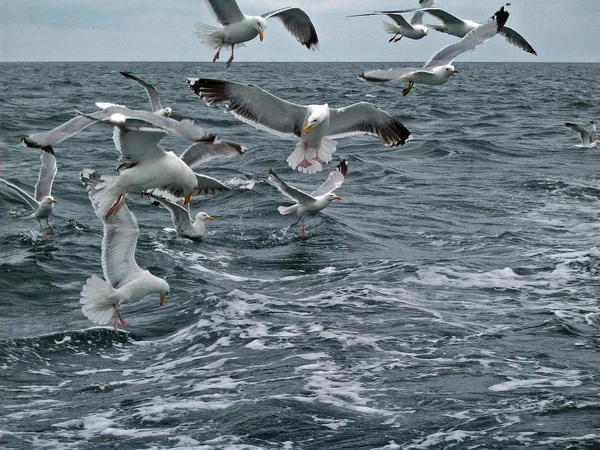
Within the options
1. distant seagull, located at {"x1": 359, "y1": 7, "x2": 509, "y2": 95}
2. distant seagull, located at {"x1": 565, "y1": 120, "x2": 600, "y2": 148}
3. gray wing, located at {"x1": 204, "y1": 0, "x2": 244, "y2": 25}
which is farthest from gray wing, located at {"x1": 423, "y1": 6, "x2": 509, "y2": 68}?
distant seagull, located at {"x1": 565, "y1": 120, "x2": 600, "y2": 148}

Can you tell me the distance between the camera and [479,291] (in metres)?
11.7

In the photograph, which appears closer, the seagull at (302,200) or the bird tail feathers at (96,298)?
the bird tail feathers at (96,298)

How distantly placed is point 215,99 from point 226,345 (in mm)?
2858

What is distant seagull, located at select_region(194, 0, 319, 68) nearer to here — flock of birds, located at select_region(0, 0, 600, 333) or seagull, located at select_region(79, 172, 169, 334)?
flock of birds, located at select_region(0, 0, 600, 333)

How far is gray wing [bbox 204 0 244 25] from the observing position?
36.0 feet

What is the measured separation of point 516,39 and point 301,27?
4052mm

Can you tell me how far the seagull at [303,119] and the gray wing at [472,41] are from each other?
1032 millimetres

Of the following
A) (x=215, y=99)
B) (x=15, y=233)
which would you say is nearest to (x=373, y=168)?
(x=15, y=233)

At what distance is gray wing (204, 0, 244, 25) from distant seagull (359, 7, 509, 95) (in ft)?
7.13

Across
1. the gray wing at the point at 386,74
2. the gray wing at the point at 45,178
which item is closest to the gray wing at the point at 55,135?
the gray wing at the point at 386,74

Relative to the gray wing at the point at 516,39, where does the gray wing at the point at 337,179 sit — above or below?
below

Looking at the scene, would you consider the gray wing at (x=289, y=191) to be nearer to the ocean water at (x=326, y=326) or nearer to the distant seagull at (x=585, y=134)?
the ocean water at (x=326, y=326)

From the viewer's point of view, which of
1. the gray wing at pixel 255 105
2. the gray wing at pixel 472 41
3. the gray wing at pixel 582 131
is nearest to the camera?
the gray wing at pixel 255 105

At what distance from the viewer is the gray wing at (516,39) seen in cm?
1451
